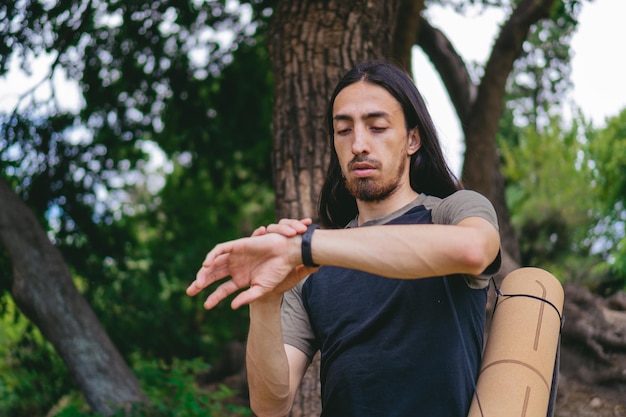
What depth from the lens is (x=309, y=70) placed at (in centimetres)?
466

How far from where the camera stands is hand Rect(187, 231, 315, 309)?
2172 mm

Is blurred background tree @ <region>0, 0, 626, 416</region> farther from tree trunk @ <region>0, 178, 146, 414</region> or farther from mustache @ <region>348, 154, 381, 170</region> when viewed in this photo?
mustache @ <region>348, 154, 381, 170</region>

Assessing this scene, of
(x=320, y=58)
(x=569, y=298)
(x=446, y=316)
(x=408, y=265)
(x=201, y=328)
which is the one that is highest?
(x=320, y=58)

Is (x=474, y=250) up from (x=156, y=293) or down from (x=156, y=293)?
up

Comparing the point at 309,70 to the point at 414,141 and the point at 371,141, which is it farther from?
the point at 371,141

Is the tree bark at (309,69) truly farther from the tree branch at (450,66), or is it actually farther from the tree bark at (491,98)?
the tree branch at (450,66)

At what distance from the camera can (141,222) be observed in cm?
1123

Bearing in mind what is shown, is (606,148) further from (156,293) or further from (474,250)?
(474,250)

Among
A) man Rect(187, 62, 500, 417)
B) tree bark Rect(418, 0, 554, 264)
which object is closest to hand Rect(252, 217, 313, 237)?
man Rect(187, 62, 500, 417)

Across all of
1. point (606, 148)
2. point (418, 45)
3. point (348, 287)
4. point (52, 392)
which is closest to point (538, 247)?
point (606, 148)

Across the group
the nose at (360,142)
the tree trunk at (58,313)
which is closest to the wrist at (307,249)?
the nose at (360,142)

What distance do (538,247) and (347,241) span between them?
11.6 meters

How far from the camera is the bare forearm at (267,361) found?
2482 millimetres

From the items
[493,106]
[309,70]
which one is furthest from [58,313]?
[493,106]
